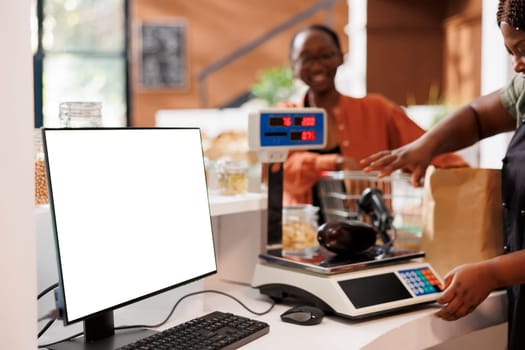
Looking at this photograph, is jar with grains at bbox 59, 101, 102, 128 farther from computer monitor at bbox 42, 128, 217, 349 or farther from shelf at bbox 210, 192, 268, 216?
shelf at bbox 210, 192, 268, 216

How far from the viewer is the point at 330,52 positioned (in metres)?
2.72

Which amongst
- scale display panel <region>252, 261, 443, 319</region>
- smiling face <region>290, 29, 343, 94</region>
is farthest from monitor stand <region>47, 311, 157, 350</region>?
smiling face <region>290, 29, 343, 94</region>

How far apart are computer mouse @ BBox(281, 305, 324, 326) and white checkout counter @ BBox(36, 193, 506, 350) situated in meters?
0.01

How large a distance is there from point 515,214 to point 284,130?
1.86 ft

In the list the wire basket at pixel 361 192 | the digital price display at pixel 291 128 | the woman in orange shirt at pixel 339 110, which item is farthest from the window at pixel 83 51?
the digital price display at pixel 291 128

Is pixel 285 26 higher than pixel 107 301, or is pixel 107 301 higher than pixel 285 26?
pixel 285 26

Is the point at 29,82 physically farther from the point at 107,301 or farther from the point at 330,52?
the point at 330,52

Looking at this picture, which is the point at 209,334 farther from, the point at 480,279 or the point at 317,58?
the point at 317,58

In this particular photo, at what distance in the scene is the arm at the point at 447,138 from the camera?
1.84m

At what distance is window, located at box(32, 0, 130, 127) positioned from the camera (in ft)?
26.6

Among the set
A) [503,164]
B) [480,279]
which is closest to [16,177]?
[480,279]

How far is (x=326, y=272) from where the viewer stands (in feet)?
5.12

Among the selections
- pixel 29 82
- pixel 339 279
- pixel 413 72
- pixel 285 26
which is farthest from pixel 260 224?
pixel 285 26

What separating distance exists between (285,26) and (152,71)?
1.70m
